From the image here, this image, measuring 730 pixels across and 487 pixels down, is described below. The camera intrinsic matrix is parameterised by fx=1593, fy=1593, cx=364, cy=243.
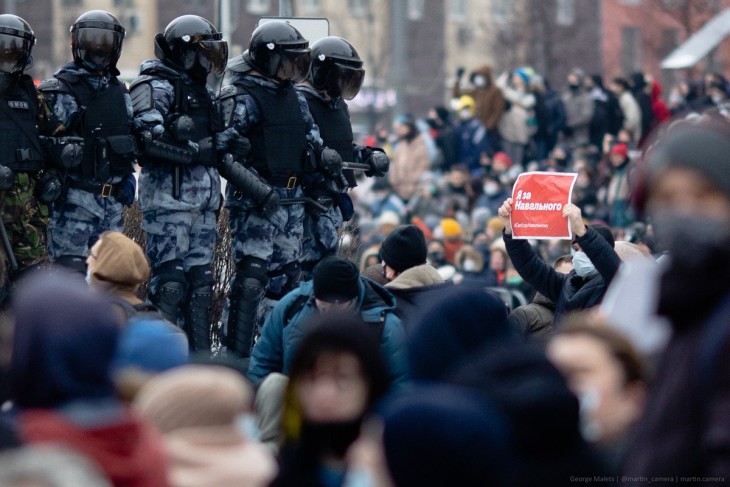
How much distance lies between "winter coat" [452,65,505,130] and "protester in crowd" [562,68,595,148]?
3.55 ft

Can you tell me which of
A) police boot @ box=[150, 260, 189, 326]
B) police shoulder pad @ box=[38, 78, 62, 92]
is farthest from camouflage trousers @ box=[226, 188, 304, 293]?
police shoulder pad @ box=[38, 78, 62, 92]

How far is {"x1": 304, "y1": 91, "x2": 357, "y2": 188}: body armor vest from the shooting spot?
33.7 feet

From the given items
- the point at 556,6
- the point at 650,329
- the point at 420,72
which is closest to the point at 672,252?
the point at 650,329

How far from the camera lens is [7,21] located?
354 inches

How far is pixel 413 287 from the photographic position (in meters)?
7.62

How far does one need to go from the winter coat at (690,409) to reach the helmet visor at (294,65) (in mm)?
6454

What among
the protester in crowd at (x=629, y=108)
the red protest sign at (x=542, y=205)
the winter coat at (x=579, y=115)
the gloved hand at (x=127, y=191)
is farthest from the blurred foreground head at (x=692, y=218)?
the winter coat at (x=579, y=115)

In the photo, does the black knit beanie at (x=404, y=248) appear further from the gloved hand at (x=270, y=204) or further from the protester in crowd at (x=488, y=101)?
the protester in crowd at (x=488, y=101)

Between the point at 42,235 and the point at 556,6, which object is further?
the point at 556,6

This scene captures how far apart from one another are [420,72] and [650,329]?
49.9 m

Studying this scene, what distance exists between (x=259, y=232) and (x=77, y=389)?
618 centimetres

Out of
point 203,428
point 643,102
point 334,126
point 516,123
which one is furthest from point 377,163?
point 643,102

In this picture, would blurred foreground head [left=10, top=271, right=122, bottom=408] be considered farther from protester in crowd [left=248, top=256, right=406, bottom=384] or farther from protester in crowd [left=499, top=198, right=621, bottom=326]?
protester in crowd [left=499, top=198, right=621, bottom=326]

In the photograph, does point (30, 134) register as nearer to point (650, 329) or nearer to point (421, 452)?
point (650, 329)
